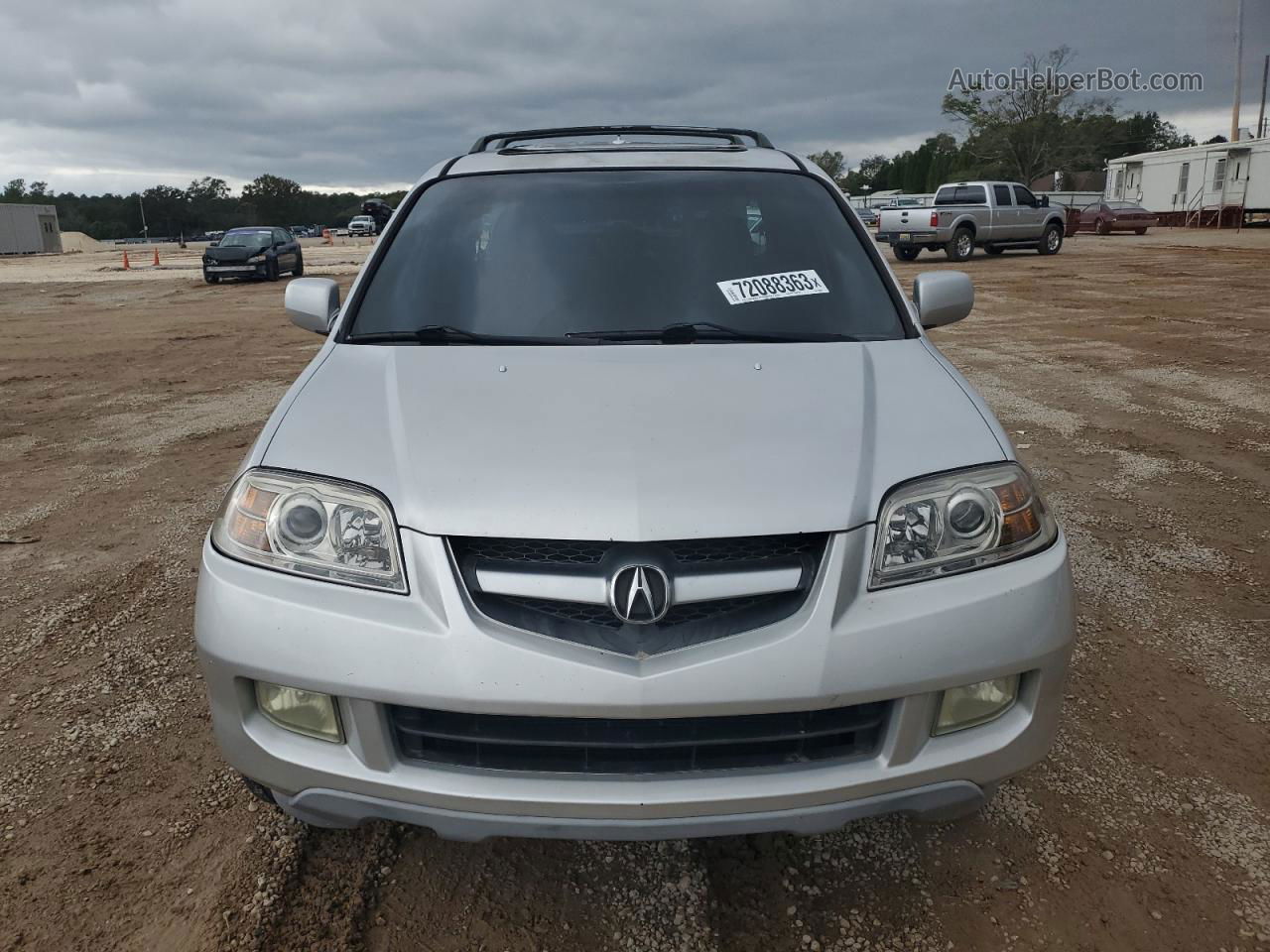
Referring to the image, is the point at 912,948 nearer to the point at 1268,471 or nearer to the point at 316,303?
the point at 316,303

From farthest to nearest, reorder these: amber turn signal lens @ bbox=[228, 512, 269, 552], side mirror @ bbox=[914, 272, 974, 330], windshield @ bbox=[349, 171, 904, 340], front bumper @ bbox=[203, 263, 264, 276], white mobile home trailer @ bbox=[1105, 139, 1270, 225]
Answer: white mobile home trailer @ bbox=[1105, 139, 1270, 225]
front bumper @ bbox=[203, 263, 264, 276]
side mirror @ bbox=[914, 272, 974, 330]
windshield @ bbox=[349, 171, 904, 340]
amber turn signal lens @ bbox=[228, 512, 269, 552]

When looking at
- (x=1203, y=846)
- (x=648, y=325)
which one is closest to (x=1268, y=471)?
(x=1203, y=846)

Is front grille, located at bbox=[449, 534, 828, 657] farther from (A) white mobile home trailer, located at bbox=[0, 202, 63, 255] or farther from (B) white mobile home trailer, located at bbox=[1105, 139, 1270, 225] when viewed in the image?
(A) white mobile home trailer, located at bbox=[0, 202, 63, 255]

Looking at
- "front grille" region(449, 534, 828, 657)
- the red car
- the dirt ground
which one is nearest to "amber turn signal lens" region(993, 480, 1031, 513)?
"front grille" region(449, 534, 828, 657)

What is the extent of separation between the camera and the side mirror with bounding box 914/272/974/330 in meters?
3.07

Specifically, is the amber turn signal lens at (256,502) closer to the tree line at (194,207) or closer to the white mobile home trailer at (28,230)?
the white mobile home trailer at (28,230)

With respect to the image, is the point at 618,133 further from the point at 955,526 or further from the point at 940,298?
the point at 955,526

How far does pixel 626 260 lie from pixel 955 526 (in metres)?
1.37

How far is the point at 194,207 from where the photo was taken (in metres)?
92.8

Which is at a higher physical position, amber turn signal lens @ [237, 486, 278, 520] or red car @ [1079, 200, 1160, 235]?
red car @ [1079, 200, 1160, 235]

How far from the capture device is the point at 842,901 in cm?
204

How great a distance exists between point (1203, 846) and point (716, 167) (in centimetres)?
239

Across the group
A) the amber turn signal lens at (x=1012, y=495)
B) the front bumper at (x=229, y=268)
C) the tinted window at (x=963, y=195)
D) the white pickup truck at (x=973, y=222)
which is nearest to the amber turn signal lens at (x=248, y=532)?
the amber turn signal lens at (x=1012, y=495)

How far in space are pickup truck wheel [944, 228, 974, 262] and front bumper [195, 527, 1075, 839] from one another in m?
23.4
